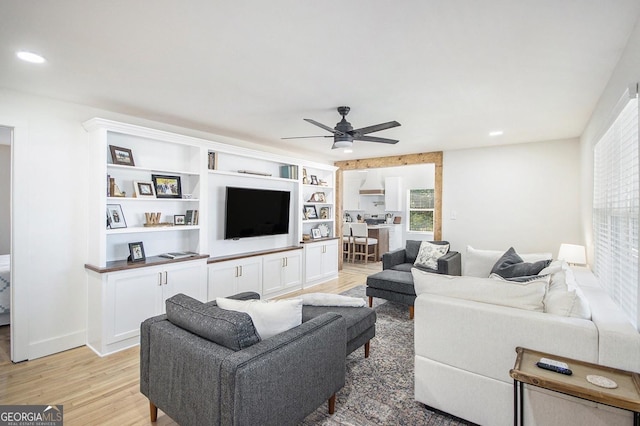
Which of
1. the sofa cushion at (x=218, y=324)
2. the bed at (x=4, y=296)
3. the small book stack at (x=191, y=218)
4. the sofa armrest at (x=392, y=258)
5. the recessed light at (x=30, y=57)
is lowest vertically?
the bed at (x=4, y=296)

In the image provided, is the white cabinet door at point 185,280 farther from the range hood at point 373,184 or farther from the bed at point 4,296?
the range hood at point 373,184

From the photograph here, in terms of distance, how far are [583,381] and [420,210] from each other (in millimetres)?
7709

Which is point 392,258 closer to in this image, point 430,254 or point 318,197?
point 430,254

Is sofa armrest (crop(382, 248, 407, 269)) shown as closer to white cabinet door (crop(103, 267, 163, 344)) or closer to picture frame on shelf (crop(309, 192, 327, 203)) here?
picture frame on shelf (crop(309, 192, 327, 203))

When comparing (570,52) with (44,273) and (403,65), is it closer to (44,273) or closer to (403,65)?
(403,65)

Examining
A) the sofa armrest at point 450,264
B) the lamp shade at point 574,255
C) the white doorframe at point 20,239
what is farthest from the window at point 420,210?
the white doorframe at point 20,239

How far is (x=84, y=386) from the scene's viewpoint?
8.34ft

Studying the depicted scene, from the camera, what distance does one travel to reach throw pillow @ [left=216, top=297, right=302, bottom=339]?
1888mm

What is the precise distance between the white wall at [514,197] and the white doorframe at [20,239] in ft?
18.6

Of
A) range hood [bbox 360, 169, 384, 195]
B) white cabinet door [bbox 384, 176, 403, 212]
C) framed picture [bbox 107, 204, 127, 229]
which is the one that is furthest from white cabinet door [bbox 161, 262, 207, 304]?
range hood [bbox 360, 169, 384, 195]

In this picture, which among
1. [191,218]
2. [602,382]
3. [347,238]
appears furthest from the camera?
[347,238]

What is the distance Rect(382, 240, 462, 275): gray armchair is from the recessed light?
4.48 m

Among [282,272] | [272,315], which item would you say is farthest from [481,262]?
[272,315]

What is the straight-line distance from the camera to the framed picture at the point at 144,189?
11.6 feet
